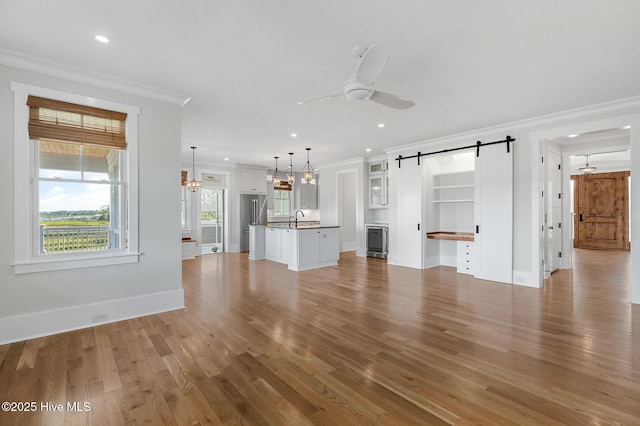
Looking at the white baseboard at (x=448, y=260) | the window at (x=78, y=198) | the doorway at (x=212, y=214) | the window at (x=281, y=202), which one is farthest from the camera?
the window at (x=281, y=202)

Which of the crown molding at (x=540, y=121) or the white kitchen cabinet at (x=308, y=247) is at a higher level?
the crown molding at (x=540, y=121)

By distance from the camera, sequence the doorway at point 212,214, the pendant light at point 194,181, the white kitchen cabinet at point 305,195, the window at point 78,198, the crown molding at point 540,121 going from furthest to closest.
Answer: the white kitchen cabinet at point 305,195 < the doorway at point 212,214 < the pendant light at point 194,181 < the crown molding at point 540,121 < the window at point 78,198

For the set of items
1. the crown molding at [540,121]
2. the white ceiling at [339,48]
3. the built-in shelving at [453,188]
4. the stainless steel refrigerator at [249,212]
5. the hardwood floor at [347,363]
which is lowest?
the hardwood floor at [347,363]

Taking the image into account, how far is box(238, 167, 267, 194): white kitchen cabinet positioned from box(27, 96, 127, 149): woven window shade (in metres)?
6.17

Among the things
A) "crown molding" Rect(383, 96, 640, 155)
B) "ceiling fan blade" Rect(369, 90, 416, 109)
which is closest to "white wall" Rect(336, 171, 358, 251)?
"crown molding" Rect(383, 96, 640, 155)

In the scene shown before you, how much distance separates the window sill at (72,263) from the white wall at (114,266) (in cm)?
5

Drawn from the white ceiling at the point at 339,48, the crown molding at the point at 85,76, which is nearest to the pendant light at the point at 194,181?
the white ceiling at the point at 339,48

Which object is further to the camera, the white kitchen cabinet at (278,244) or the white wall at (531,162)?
the white kitchen cabinet at (278,244)

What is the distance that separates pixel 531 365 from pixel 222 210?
348 inches

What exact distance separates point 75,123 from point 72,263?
155cm

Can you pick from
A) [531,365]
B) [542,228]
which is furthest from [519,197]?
[531,365]

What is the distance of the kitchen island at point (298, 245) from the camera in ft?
22.1

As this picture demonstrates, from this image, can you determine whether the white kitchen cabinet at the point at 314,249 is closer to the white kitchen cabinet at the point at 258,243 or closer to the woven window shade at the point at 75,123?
the white kitchen cabinet at the point at 258,243

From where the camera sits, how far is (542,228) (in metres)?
5.19
